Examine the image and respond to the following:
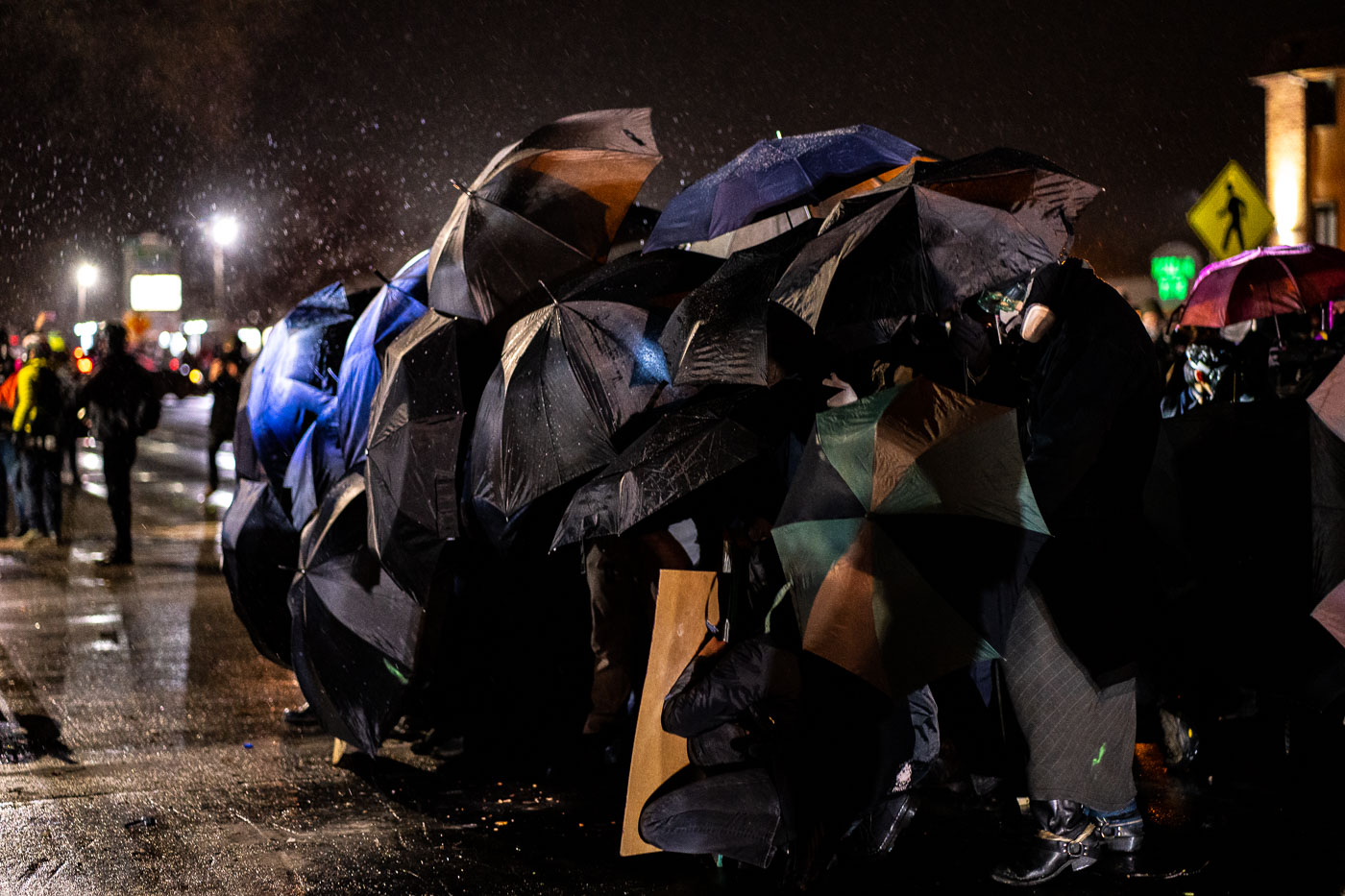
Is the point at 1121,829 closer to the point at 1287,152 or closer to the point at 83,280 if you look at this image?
the point at 1287,152

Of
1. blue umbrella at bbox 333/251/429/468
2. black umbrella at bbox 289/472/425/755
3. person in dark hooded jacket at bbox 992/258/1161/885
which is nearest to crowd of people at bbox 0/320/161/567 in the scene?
blue umbrella at bbox 333/251/429/468

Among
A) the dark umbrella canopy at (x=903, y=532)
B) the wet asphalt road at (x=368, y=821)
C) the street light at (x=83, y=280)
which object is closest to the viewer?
the dark umbrella canopy at (x=903, y=532)

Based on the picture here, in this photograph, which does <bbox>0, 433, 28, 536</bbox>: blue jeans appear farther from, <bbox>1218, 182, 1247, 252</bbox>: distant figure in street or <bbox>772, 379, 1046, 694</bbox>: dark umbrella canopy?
<bbox>772, 379, 1046, 694</bbox>: dark umbrella canopy

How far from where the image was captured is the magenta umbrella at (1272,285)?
8406mm

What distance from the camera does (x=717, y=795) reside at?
4.43 metres

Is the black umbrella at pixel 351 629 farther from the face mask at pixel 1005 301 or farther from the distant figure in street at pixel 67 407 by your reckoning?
the distant figure in street at pixel 67 407

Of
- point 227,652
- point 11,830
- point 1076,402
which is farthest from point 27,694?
point 1076,402

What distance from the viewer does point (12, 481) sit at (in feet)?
48.5

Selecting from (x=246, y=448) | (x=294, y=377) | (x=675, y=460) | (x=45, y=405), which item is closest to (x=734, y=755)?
(x=675, y=460)

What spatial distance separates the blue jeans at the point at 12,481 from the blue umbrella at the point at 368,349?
30.3 feet

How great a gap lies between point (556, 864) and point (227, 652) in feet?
14.9

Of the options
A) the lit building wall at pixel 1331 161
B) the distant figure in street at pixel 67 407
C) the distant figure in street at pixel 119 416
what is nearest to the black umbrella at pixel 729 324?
the distant figure in street at pixel 119 416

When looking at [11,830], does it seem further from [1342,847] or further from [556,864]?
[1342,847]

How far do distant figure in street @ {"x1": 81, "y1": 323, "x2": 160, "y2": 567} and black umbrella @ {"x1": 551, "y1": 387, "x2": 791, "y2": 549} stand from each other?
28.9ft
